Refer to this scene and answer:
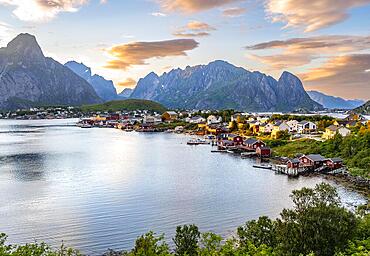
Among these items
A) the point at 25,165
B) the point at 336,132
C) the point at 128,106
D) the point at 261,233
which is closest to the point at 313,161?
the point at 336,132

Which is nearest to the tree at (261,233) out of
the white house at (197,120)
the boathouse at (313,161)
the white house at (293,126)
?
the boathouse at (313,161)

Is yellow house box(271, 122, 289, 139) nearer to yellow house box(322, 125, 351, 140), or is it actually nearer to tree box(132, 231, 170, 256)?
yellow house box(322, 125, 351, 140)

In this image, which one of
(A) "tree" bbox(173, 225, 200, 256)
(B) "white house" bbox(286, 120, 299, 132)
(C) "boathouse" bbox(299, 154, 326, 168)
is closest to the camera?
(A) "tree" bbox(173, 225, 200, 256)

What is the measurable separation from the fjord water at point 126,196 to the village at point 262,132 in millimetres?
3221

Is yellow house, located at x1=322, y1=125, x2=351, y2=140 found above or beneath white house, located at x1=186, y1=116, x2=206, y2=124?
beneath

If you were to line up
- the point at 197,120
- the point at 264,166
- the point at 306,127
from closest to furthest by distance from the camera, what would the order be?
1. the point at 264,166
2. the point at 306,127
3. the point at 197,120

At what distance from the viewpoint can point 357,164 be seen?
117ft

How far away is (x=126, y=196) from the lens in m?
27.2

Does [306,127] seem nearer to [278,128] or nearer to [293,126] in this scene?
[293,126]

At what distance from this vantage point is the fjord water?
19969mm

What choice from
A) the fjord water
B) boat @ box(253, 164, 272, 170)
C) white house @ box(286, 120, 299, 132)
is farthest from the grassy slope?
white house @ box(286, 120, 299, 132)

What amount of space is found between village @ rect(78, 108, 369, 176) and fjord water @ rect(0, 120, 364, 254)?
10.6 feet

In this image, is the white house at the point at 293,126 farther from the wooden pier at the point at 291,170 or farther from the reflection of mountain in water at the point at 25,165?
the reflection of mountain in water at the point at 25,165

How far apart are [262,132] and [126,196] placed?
4327 centimetres
